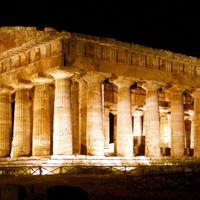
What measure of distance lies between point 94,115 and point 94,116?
0.29ft

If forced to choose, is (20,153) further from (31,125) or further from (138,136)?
(138,136)

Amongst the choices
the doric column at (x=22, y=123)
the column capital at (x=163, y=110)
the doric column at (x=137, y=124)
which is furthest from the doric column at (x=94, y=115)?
the column capital at (x=163, y=110)

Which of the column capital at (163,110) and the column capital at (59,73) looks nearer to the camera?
the column capital at (59,73)

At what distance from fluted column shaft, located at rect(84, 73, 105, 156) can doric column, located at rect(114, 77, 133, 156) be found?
2644 millimetres

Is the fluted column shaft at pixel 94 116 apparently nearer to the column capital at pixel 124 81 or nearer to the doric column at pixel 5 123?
the column capital at pixel 124 81

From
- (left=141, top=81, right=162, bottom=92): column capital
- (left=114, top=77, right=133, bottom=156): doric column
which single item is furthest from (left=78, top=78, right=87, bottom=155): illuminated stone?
(left=141, top=81, right=162, bottom=92): column capital

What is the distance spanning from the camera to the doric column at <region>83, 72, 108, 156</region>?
44.6 meters

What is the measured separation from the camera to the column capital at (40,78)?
44.8 meters

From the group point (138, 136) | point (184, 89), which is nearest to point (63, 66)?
point (184, 89)

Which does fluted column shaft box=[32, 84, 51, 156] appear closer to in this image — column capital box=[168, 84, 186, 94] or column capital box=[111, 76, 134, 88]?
column capital box=[111, 76, 134, 88]

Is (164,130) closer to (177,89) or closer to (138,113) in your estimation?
(138,113)

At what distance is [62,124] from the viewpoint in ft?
140

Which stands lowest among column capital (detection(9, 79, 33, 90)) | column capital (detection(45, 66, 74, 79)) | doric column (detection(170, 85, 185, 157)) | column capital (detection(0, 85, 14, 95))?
doric column (detection(170, 85, 185, 157))

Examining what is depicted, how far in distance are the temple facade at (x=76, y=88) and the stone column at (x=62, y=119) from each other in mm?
80
